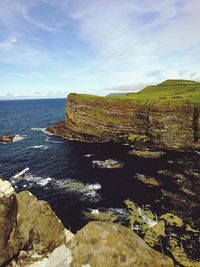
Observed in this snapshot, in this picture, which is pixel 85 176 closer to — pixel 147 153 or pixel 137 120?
pixel 147 153

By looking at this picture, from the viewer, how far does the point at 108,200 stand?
50188 mm

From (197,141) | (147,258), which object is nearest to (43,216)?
(147,258)

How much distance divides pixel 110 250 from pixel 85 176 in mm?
49129

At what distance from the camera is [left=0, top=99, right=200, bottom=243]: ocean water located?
48219mm

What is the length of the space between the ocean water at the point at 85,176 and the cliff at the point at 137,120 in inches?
311

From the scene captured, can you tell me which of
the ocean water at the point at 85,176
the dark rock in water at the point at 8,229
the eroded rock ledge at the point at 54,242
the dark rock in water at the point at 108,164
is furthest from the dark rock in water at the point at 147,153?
the dark rock in water at the point at 8,229

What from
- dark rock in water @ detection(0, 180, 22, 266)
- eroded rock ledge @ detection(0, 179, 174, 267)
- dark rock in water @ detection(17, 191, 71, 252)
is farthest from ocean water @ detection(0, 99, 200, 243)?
dark rock in water @ detection(0, 180, 22, 266)

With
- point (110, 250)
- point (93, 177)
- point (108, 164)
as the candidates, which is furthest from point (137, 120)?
point (110, 250)

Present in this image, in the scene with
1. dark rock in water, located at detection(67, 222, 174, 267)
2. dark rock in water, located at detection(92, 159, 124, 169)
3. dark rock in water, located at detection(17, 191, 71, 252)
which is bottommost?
dark rock in water, located at detection(92, 159, 124, 169)

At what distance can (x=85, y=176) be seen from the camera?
62562 millimetres

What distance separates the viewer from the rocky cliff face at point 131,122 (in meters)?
86.4

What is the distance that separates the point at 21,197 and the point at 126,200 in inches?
1283

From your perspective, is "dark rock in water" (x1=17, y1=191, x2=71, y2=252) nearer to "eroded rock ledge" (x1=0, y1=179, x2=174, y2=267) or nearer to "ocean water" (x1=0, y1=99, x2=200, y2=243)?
"eroded rock ledge" (x1=0, y1=179, x2=174, y2=267)

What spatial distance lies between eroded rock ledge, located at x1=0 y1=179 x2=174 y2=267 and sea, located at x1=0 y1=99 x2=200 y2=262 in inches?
929
